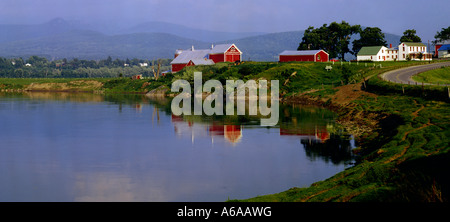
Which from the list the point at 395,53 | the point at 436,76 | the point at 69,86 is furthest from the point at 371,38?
the point at 69,86

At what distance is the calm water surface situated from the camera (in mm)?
34969

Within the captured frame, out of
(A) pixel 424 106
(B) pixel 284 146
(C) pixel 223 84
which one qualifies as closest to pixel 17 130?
(B) pixel 284 146

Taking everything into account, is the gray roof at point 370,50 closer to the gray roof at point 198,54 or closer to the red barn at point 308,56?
the red barn at point 308,56

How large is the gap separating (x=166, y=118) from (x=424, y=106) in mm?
34924

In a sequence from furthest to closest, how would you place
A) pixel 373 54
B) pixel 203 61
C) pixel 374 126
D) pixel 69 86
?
pixel 69 86 → pixel 203 61 → pixel 373 54 → pixel 374 126

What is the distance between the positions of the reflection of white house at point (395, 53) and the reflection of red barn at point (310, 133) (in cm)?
8595

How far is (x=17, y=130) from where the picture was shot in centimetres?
6425

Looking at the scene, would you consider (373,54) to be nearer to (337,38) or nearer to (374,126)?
(337,38)

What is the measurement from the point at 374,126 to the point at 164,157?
79.6ft

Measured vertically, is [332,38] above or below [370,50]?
above

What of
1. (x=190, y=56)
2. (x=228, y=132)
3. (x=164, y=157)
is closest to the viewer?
(x=164, y=157)

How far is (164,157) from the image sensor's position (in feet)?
152

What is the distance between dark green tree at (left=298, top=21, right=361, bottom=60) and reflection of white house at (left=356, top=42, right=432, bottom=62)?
616 centimetres
